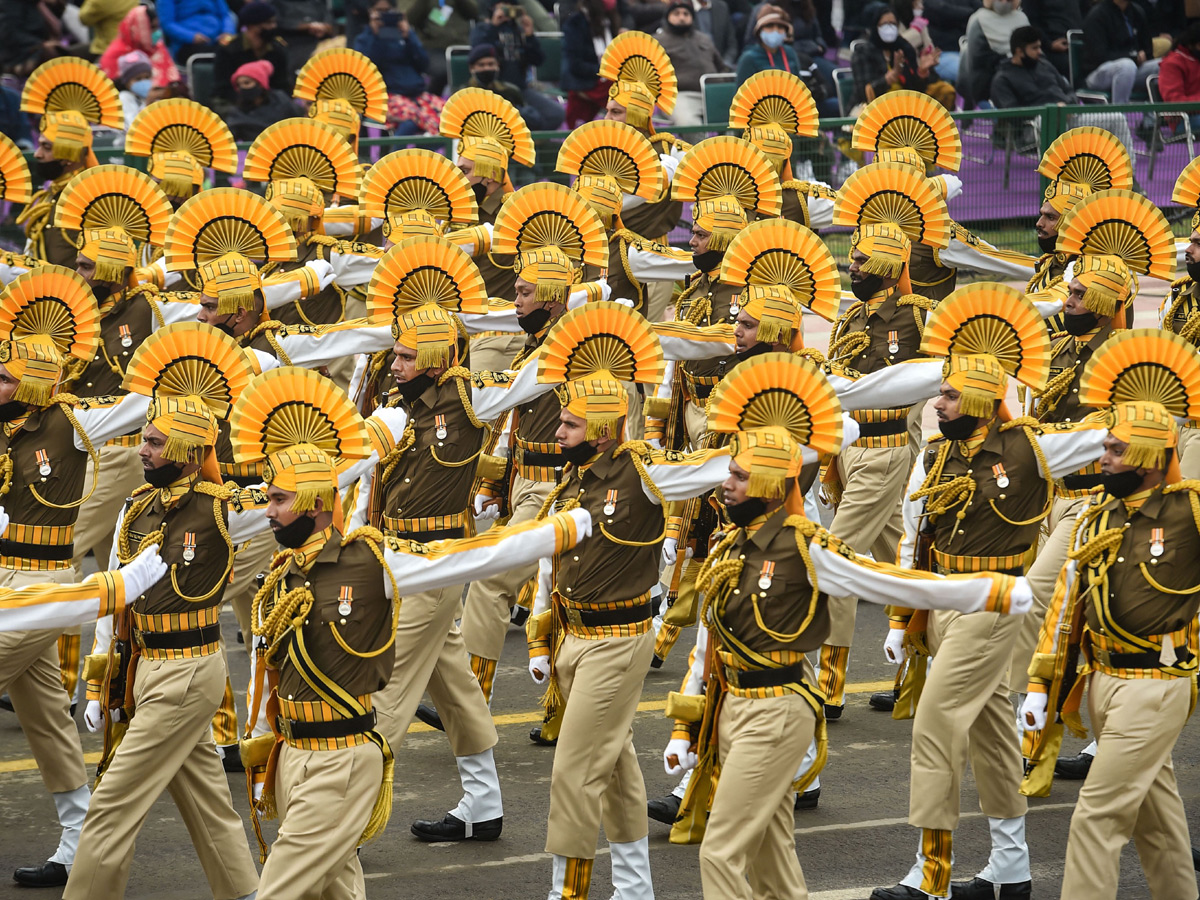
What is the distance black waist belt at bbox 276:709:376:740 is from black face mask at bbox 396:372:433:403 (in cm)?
251

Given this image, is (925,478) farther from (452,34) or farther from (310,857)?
(452,34)

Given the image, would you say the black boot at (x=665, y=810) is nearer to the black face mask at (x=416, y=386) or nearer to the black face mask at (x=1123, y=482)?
the black face mask at (x=416, y=386)

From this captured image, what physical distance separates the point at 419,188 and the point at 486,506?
2561 millimetres

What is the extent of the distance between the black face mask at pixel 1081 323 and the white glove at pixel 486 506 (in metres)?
3.29

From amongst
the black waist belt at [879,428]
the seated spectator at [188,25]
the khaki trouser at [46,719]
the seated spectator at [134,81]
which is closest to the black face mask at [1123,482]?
the black waist belt at [879,428]

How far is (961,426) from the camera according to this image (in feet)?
26.3

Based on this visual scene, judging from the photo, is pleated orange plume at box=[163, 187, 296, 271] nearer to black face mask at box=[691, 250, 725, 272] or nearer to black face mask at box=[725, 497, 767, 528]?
black face mask at box=[691, 250, 725, 272]

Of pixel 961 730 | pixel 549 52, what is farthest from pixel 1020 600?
pixel 549 52

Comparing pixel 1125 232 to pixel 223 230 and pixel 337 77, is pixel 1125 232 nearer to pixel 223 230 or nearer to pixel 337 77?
pixel 223 230

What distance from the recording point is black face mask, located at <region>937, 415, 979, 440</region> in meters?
8.00

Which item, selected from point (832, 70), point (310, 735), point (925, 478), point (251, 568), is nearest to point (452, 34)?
point (832, 70)

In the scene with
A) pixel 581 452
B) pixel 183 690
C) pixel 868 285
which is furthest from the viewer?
pixel 868 285

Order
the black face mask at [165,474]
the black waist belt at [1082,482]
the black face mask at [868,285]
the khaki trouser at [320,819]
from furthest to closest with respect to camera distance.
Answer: the black face mask at [868,285] → the black waist belt at [1082,482] → the black face mask at [165,474] → the khaki trouser at [320,819]

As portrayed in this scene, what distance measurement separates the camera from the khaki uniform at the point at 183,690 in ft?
23.7
